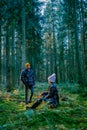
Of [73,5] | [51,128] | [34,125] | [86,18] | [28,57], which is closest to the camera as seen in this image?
[51,128]

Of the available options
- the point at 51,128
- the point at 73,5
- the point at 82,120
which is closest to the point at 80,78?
the point at 73,5

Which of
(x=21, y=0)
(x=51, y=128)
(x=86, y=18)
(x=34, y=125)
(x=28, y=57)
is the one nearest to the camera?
(x=51, y=128)

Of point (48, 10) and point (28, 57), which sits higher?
point (48, 10)

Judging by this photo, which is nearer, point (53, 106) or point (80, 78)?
point (53, 106)

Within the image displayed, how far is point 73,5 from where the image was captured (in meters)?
23.4

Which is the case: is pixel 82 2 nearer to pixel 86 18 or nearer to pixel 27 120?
pixel 86 18

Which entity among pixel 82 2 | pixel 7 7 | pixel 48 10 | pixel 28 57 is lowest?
pixel 28 57

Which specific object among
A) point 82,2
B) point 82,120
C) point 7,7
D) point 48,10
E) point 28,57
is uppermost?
point 48,10

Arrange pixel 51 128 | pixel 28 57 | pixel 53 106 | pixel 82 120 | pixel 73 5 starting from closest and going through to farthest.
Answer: pixel 51 128 → pixel 82 120 → pixel 53 106 → pixel 73 5 → pixel 28 57

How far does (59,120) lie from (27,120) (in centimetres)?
97

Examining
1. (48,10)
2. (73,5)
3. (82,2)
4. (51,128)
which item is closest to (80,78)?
(73,5)

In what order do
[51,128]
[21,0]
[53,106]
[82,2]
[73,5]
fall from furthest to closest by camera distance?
[82,2]
[73,5]
[21,0]
[53,106]
[51,128]

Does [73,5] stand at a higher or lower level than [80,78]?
higher

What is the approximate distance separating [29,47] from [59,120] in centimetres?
2269
